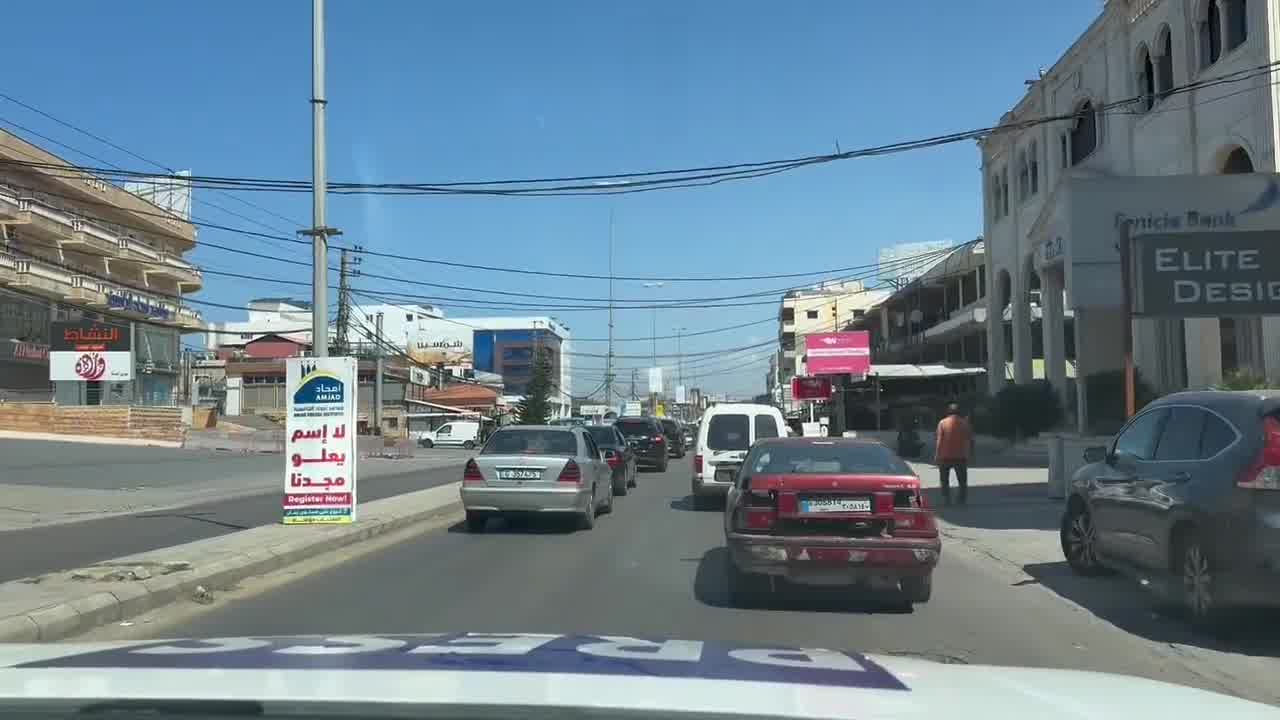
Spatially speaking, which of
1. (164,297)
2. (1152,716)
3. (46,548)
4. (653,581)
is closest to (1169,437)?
(653,581)

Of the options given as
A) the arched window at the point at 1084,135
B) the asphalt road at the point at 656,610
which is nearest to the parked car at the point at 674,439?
the arched window at the point at 1084,135

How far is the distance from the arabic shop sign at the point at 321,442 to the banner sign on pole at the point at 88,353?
29.5 m

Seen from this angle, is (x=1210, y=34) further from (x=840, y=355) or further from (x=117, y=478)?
(x=117, y=478)

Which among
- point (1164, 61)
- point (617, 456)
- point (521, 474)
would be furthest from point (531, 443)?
point (1164, 61)

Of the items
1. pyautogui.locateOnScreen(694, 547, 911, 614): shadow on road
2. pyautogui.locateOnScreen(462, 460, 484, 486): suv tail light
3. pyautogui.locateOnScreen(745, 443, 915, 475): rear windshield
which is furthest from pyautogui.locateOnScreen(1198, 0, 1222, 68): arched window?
pyautogui.locateOnScreen(694, 547, 911, 614): shadow on road

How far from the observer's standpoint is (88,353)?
39594mm

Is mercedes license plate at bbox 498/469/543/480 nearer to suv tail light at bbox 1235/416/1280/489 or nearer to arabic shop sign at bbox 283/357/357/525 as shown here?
arabic shop sign at bbox 283/357/357/525

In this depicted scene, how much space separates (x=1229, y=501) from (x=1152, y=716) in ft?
20.1

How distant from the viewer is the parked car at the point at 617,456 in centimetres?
2181

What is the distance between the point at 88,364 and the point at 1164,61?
1496 inches

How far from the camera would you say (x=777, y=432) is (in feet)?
62.5

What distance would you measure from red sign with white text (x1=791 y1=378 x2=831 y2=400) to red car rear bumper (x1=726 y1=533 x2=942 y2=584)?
111ft

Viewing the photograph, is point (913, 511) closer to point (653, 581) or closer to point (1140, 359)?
point (653, 581)

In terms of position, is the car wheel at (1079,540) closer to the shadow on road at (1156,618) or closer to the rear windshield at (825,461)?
the shadow on road at (1156,618)
